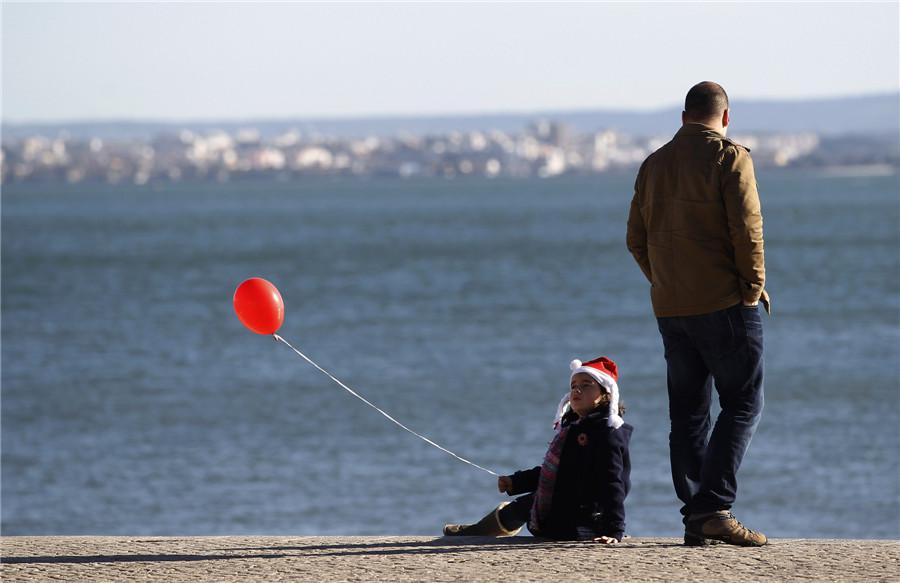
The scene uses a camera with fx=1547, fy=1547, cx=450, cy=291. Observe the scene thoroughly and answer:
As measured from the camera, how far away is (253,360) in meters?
28.9

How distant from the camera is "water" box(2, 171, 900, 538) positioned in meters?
15.1

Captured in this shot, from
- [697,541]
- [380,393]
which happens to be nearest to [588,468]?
[697,541]

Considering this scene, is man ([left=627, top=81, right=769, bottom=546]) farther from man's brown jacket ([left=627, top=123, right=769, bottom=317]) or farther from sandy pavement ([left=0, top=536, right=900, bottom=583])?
sandy pavement ([left=0, top=536, right=900, bottom=583])

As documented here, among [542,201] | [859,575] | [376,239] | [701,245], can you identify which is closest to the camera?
[859,575]

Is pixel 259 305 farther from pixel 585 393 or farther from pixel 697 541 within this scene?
pixel 697 541

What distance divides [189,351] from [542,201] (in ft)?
400

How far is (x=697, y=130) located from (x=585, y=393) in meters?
1.18

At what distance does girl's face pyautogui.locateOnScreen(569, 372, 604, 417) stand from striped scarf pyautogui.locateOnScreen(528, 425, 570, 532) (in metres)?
0.12

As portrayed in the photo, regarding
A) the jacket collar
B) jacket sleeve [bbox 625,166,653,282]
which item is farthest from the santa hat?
the jacket collar

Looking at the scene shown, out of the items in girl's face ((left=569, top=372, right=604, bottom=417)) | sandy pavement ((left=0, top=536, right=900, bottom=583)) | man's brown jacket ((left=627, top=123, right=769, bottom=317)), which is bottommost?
sandy pavement ((left=0, top=536, right=900, bottom=583))

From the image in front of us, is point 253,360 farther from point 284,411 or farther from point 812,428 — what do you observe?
point 812,428

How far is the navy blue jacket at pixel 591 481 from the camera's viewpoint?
6.44 meters

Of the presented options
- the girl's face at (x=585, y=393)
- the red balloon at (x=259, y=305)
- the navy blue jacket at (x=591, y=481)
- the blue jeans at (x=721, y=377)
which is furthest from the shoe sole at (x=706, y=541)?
the red balloon at (x=259, y=305)

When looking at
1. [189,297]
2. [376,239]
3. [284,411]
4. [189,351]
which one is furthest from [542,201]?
[284,411]
